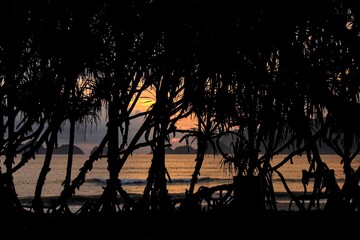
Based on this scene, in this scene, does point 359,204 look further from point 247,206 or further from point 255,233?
point 247,206

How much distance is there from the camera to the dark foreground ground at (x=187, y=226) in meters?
3.49

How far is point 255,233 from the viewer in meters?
3.34

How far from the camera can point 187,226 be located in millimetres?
4023

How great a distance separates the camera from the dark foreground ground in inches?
137

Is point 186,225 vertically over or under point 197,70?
under

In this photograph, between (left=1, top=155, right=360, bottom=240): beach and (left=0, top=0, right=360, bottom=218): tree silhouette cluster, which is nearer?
(left=0, top=0, right=360, bottom=218): tree silhouette cluster

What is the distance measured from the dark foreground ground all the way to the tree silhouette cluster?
148 mm

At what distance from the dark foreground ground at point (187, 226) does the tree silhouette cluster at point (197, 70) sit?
0.15m

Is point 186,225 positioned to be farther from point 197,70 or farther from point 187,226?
point 197,70

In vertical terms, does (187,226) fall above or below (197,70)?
below

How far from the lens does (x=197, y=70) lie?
396 cm

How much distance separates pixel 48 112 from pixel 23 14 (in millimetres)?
840

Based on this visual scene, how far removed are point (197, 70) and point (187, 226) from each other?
1.18 meters

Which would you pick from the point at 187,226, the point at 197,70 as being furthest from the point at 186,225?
Answer: the point at 197,70
